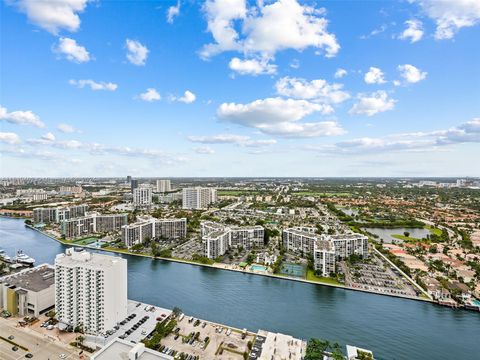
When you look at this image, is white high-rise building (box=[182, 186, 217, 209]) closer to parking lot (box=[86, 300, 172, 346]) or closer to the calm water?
the calm water

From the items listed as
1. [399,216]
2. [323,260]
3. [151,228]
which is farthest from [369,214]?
[151,228]

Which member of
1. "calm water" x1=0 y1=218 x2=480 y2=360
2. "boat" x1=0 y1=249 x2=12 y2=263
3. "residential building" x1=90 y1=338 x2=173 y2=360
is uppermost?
"residential building" x1=90 y1=338 x2=173 y2=360

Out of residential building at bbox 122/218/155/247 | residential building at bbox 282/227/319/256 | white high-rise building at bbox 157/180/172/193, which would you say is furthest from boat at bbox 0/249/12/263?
white high-rise building at bbox 157/180/172/193

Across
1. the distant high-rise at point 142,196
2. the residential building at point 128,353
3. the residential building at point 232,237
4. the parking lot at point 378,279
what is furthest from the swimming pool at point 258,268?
the distant high-rise at point 142,196

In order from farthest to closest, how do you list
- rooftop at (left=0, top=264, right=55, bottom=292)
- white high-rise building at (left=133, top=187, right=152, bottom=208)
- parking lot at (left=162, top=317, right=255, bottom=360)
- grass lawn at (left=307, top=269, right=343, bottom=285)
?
white high-rise building at (left=133, top=187, right=152, bottom=208) < grass lawn at (left=307, top=269, right=343, bottom=285) < rooftop at (left=0, top=264, right=55, bottom=292) < parking lot at (left=162, top=317, right=255, bottom=360)

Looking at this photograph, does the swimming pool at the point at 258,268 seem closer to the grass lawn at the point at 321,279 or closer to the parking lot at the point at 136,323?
the grass lawn at the point at 321,279

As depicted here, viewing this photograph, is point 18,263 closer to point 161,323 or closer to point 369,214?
point 161,323
